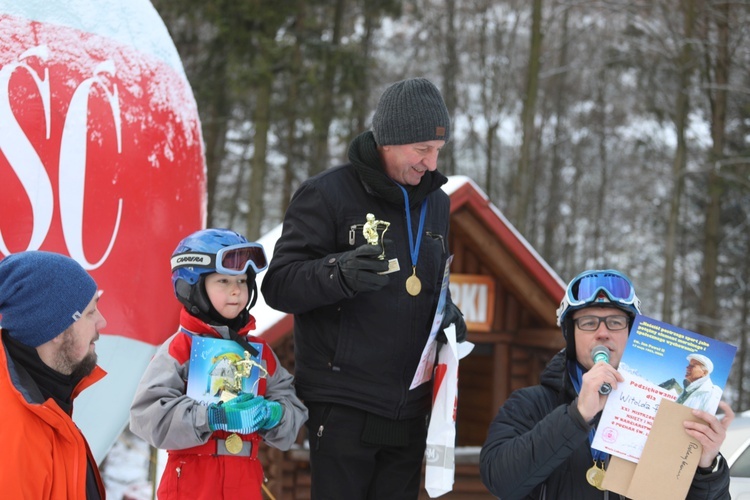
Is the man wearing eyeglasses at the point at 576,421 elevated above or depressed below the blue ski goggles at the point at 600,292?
below

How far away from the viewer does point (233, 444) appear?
2.94 meters

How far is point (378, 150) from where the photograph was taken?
3215 millimetres

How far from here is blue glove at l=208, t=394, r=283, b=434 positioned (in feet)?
9.16

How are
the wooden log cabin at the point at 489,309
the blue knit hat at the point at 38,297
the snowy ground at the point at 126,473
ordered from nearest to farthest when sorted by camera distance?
the blue knit hat at the point at 38,297 → the wooden log cabin at the point at 489,309 → the snowy ground at the point at 126,473

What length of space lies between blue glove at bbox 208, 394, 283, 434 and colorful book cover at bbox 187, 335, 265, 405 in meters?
0.09

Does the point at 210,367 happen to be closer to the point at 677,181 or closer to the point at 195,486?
the point at 195,486

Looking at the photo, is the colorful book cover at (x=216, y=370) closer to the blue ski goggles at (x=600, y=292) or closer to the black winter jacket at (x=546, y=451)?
the black winter jacket at (x=546, y=451)

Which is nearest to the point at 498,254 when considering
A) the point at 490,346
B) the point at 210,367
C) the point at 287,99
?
the point at 490,346

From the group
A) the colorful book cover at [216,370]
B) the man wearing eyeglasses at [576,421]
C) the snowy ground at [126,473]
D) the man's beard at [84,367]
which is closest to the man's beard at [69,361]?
the man's beard at [84,367]

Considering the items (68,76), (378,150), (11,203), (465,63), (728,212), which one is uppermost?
(465,63)

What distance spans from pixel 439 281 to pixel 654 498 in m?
1.12

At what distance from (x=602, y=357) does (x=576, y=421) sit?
260 mm

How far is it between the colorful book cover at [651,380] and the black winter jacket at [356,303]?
798mm

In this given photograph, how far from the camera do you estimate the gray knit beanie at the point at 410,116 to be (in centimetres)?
306
